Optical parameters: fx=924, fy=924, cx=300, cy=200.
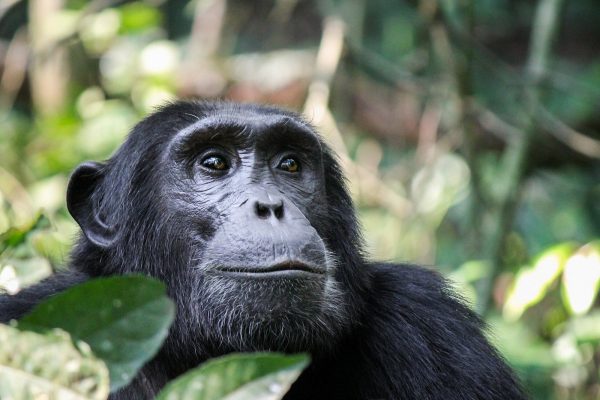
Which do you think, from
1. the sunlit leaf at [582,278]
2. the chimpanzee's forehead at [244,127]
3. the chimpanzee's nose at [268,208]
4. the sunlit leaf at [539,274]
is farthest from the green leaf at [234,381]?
the sunlit leaf at [539,274]

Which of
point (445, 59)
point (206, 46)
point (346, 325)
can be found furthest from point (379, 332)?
point (206, 46)

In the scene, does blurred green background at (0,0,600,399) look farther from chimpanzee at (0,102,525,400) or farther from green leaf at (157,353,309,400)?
green leaf at (157,353,309,400)

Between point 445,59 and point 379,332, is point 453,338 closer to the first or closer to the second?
point 379,332

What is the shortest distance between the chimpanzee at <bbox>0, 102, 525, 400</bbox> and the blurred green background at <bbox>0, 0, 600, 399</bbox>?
1.60 ft

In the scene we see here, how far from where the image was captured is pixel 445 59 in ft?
22.1

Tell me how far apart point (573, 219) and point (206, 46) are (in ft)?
14.2

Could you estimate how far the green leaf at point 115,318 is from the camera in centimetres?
176

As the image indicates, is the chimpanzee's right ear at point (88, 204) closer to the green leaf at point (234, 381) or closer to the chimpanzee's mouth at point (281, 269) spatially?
the chimpanzee's mouth at point (281, 269)

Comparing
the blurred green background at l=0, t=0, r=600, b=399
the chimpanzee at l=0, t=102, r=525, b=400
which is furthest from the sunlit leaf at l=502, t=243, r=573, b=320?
the chimpanzee at l=0, t=102, r=525, b=400

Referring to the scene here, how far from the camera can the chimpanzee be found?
137 inches

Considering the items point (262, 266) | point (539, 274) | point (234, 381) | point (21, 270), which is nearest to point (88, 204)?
point (21, 270)

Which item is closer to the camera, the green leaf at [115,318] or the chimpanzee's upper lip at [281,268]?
the green leaf at [115,318]

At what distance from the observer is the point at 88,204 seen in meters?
4.24

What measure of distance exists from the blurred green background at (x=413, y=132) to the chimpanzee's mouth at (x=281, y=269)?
0.73 m
